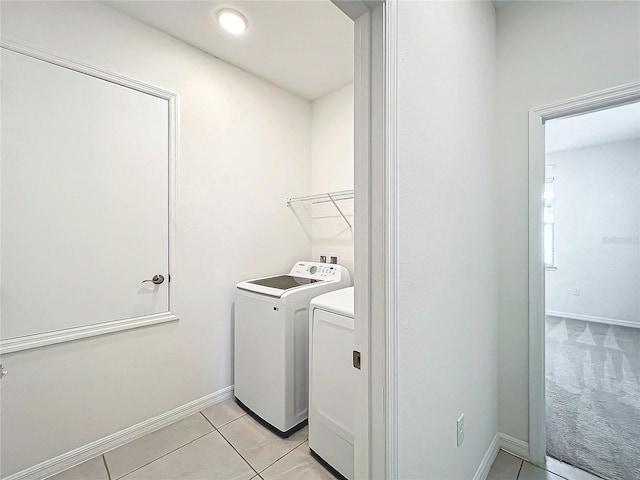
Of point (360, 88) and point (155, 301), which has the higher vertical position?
point (360, 88)

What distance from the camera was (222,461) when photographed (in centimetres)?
160

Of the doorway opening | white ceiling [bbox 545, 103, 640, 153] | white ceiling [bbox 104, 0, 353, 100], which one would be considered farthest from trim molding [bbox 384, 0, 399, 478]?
white ceiling [bbox 545, 103, 640, 153]

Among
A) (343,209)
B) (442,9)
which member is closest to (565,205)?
(343,209)

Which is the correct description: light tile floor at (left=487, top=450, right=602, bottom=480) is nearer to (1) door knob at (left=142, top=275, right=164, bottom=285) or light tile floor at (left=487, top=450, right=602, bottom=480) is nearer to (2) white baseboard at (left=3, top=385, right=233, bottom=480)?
(2) white baseboard at (left=3, top=385, right=233, bottom=480)

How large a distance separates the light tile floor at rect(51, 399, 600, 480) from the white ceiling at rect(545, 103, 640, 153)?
121 inches

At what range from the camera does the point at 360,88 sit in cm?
86

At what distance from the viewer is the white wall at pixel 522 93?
1.48m

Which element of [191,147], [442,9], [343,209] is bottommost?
[343,209]

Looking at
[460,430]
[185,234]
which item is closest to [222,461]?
[460,430]

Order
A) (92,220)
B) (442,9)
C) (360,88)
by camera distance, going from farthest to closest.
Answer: (92,220) → (442,9) → (360,88)

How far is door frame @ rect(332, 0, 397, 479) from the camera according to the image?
0.83 metres

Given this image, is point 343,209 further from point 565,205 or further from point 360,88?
point 565,205

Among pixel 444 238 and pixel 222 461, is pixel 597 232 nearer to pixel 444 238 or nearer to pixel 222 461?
pixel 444 238

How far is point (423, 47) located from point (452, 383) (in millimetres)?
1321
